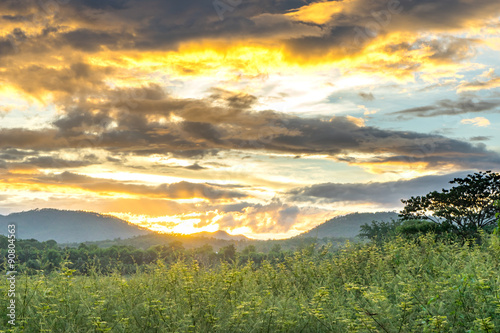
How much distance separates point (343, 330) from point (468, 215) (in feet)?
84.5

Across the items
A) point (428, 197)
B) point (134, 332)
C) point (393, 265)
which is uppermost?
point (428, 197)

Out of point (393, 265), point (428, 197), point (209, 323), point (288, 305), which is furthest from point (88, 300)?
point (428, 197)

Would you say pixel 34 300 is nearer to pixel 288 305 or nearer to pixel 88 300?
pixel 88 300

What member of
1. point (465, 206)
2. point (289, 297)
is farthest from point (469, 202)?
point (289, 297)

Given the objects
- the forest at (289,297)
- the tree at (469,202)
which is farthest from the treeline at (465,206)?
the forest at (289,297)

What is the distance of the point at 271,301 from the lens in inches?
436

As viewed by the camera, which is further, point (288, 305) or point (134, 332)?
point (288, 305)

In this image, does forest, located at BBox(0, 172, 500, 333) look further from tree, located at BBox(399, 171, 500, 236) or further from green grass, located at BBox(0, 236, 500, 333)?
tree, located at BBox(399, 171, 500, 236)

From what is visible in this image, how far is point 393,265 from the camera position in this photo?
47.7ft

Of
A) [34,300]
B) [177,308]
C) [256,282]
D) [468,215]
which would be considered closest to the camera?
[177,308]

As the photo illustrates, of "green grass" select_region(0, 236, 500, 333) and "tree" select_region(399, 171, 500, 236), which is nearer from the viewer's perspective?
"green grass" select_region(0, 236, 500, 333)

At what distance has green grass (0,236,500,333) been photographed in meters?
9.28

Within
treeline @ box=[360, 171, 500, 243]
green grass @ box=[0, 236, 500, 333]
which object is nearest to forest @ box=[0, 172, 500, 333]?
green grass @ box=[0, 236, 500, 333]

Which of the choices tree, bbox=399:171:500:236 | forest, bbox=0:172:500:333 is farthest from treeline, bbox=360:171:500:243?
forest, bbox=0:172:500:333
